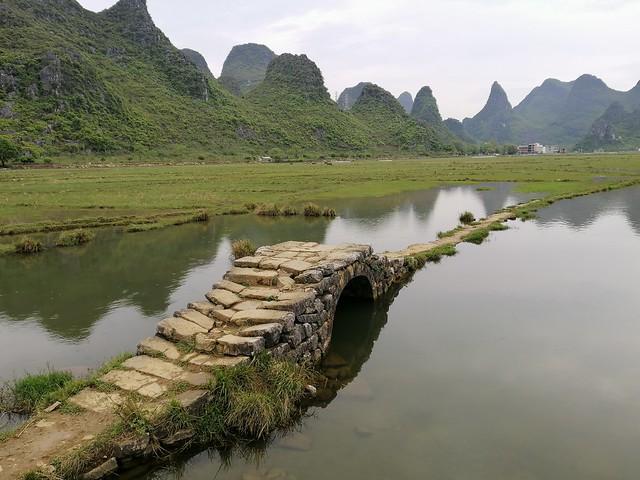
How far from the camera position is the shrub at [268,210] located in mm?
31109

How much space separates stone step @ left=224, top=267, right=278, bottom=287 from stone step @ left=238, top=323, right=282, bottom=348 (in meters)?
2.58

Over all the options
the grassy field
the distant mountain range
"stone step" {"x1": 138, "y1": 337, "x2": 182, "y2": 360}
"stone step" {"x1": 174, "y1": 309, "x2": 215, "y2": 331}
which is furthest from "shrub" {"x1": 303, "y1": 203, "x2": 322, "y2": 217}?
the distant mountain range

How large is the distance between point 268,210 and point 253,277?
19972mm

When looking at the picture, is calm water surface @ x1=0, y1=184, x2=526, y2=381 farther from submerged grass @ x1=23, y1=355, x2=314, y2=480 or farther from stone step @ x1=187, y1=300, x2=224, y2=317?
submerged grass @ x1=23, y1=355, x2=314, y2=480

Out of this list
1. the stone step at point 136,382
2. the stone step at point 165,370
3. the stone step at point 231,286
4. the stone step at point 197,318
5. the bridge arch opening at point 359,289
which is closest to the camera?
the stone step at point 136,382

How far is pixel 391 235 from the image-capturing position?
24.7 m

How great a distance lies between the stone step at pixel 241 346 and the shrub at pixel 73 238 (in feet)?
56.8

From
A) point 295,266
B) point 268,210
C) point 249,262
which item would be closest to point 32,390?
point 249,262

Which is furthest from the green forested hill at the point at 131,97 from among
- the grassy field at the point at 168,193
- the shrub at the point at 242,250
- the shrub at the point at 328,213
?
the shrub at the point at 242,250

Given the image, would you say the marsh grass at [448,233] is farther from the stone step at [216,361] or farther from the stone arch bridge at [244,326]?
the stone step at [216,361]

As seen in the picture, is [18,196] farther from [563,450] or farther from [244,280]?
[563,450]

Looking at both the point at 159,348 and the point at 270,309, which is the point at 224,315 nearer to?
the point at 270,309

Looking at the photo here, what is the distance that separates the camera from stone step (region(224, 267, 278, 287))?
1143 cm

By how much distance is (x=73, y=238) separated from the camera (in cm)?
2280
